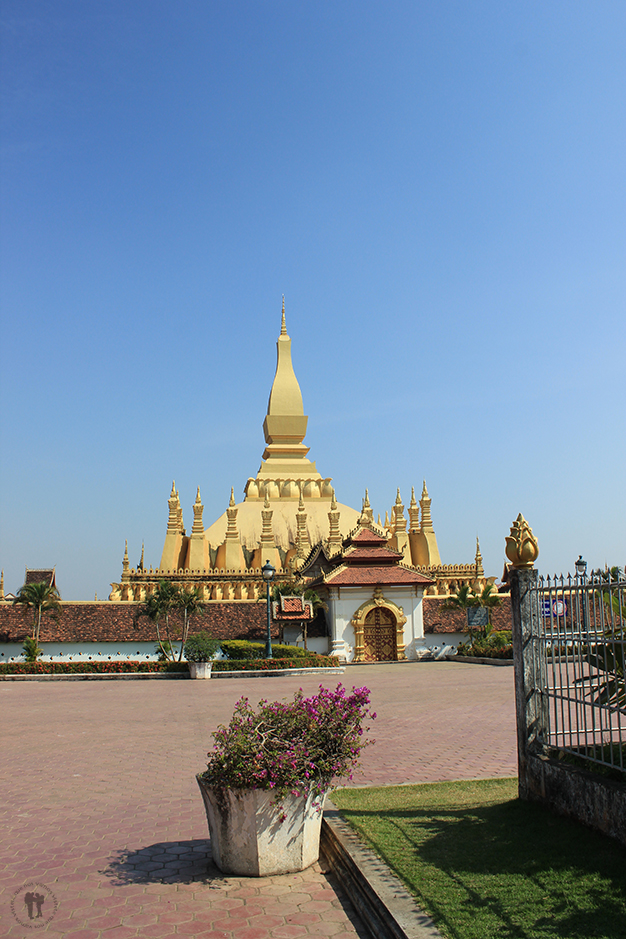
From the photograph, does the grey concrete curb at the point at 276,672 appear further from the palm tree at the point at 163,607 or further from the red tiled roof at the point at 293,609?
the palm tree at the point at 163,607

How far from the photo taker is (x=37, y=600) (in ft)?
101

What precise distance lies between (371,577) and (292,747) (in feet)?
86.6

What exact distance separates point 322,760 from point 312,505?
1893 inches

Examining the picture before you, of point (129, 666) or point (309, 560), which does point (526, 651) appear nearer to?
point (129, 666)

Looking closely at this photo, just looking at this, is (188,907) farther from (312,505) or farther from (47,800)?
(312,505)

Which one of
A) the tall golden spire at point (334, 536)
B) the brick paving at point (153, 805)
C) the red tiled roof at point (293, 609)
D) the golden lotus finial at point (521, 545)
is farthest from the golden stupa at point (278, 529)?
the golden lotus finial at point (521, 545)

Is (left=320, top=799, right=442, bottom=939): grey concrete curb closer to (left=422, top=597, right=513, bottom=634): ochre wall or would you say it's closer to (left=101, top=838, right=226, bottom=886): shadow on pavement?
(left=101, top=838, right=226, bottom=886): shadow on pavement

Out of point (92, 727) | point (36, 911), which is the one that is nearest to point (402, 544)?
point (92, 727)

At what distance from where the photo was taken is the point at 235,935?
4.77 metres

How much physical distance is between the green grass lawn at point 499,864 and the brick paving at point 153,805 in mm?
647

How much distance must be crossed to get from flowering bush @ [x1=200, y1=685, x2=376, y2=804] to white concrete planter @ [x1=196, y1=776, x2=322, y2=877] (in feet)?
0.32

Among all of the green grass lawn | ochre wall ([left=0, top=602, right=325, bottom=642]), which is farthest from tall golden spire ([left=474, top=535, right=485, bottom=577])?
the green grass lawn

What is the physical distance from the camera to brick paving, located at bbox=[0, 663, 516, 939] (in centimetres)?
508

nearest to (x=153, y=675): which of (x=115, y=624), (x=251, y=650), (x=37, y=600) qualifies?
(x=251, y=650)
